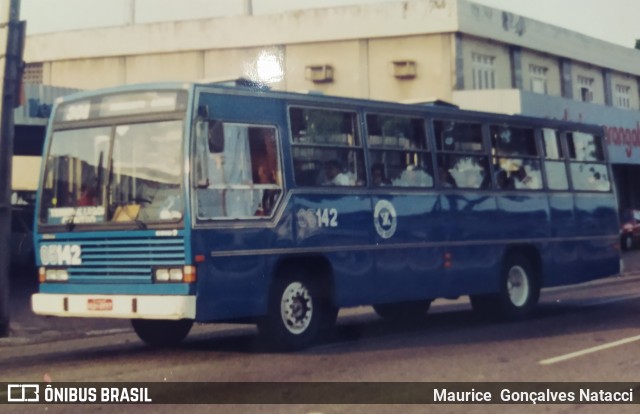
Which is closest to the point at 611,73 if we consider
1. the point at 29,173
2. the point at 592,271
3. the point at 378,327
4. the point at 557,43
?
the point at 557,43

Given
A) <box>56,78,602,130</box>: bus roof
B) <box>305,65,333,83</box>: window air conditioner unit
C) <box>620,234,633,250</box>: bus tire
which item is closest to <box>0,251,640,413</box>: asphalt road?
<box>56,78,602,130</box>: bus roof

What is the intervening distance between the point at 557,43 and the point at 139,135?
116ft

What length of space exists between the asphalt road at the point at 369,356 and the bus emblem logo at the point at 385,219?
1384mm

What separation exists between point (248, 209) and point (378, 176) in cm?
252

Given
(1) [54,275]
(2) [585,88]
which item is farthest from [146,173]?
(2) [585,88]

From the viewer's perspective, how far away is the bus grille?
11141 millimetres

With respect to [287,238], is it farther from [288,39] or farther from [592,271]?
[288,39]

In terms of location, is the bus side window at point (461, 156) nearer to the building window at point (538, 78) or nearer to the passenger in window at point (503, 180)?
the passenger in window at point (503, 180)

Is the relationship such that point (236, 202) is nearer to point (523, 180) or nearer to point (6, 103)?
point (6, 103)

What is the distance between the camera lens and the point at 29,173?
128 ft

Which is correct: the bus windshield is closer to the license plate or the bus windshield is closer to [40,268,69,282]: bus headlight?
[40,268,69,282]: bus headlight

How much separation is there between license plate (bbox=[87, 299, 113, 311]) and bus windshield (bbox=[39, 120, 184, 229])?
2.90 feet

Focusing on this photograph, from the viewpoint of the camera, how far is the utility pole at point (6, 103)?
14703 mm

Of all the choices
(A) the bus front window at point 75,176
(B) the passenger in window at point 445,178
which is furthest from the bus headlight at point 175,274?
(B) the passenger in window at point 445,178
